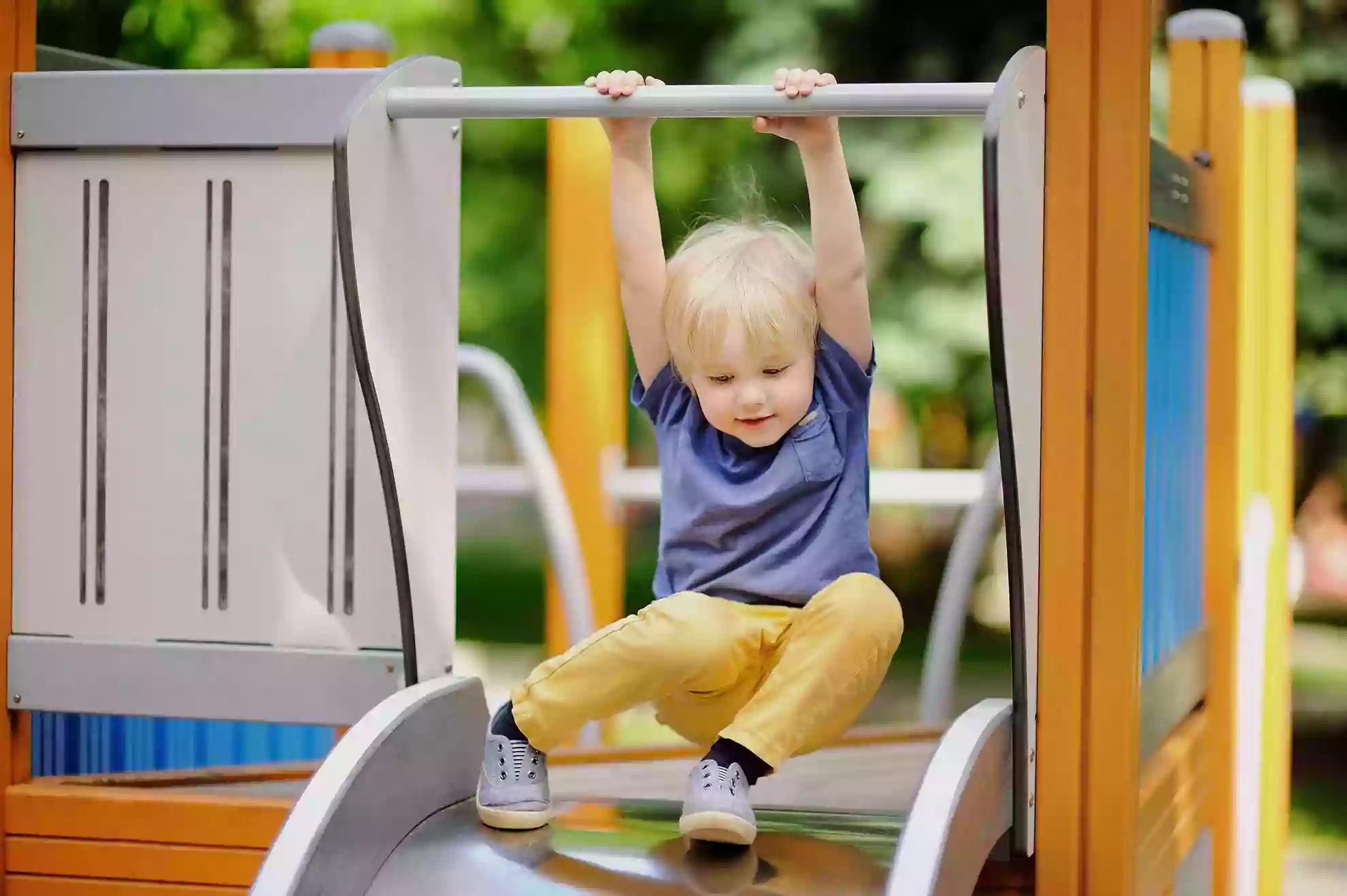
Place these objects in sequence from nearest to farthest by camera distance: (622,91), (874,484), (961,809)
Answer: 1. (961,809)
2. (622,91)
3. (874,484)

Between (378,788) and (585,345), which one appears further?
(585,345)

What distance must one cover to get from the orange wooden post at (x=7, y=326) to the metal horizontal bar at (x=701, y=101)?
69cm

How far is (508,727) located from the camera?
214 cm

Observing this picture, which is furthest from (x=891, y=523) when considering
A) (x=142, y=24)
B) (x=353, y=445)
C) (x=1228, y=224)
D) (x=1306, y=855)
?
(x=353, y=445)

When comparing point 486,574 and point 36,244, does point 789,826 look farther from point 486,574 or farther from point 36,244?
point 486,574

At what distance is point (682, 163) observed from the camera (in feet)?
25.8

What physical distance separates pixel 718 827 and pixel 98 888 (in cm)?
106

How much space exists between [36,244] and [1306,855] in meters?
5.24

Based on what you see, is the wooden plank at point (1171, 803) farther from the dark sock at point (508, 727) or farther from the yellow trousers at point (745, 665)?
the dark sock at point (508, 727)

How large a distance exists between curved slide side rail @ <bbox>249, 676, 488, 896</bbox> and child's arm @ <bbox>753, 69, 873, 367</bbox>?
2.43ft

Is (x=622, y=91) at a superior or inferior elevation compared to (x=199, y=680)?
superior

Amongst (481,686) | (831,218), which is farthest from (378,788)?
(831,218)

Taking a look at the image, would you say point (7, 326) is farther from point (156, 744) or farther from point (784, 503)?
point (784, 503)

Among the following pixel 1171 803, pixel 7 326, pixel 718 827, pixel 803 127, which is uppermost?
pixel 803 127
